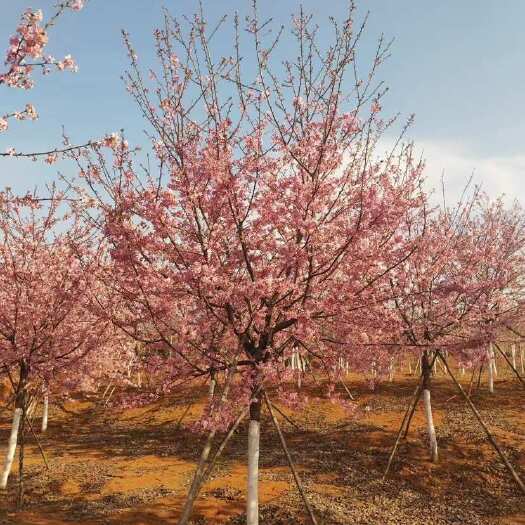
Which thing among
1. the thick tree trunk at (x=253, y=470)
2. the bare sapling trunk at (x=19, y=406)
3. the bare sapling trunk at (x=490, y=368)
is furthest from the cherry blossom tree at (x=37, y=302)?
the bare sapling trunk at (x=490, y=368)

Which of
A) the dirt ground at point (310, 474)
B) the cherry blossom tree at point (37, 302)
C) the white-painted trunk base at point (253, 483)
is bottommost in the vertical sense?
the dirt ground at point (310, 474)

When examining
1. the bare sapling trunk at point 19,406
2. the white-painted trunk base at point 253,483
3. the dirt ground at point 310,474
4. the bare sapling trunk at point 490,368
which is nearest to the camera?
the white-painted trunk base at point 253,483

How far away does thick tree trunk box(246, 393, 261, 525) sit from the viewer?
784cm

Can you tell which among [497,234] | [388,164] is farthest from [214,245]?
[497,234]

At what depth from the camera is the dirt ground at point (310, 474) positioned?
11328 mm

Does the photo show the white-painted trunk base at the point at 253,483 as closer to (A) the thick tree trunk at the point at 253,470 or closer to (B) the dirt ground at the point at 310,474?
(A) the thick tree trunk at the point at 253,470

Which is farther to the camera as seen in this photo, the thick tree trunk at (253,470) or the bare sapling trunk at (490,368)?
the bare sapling trunk at (490,368)

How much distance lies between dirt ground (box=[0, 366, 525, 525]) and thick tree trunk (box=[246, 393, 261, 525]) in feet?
7.30

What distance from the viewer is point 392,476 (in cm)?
1400

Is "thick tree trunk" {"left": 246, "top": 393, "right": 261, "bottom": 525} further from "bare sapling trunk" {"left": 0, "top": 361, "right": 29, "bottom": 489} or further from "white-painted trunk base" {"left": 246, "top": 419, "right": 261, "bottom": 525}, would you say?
"bare sapling trunk" {"left": 0, "top": 361, "right": 29, "bottom": 489}

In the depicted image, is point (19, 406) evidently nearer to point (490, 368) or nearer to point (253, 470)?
point (253, 470)

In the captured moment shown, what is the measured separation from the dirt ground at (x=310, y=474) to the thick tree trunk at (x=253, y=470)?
7.30 ft

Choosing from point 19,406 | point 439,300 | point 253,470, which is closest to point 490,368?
point 439,300

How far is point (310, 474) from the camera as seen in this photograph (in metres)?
14.4
